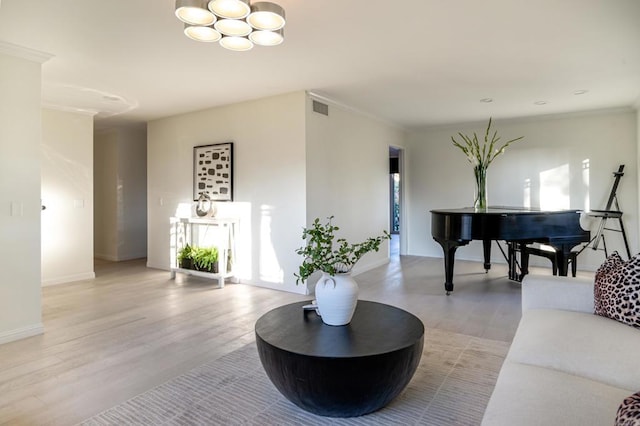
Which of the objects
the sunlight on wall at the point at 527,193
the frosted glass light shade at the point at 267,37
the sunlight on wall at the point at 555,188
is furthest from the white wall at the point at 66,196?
the sunlight on wall at the point at 555,188

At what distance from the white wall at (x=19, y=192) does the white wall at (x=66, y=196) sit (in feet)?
7.11

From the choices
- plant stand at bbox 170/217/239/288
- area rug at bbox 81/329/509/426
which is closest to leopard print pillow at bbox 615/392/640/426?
area rug at bbox 81/329/509/426

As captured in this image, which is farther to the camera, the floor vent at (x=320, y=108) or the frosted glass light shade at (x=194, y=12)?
the floor vent at (x=320, y=108)

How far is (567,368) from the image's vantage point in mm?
1460

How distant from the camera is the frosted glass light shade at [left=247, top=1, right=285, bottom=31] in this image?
87.4 inches

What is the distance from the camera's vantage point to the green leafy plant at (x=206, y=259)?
4.80 metres

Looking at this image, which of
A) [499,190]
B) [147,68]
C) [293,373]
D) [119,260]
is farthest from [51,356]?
[499,190]

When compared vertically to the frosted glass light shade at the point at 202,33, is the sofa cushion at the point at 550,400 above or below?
below

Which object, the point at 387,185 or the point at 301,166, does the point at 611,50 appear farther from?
the point at 387,185

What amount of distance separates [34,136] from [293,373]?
2.95m

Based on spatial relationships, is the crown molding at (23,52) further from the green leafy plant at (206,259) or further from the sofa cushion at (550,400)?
the sofa cushion at (550,400)

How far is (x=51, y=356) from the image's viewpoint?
2.63 m

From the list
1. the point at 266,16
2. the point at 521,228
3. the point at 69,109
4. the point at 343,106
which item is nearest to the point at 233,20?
the point at 266,16

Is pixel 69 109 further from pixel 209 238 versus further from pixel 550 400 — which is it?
pixel 550 400
